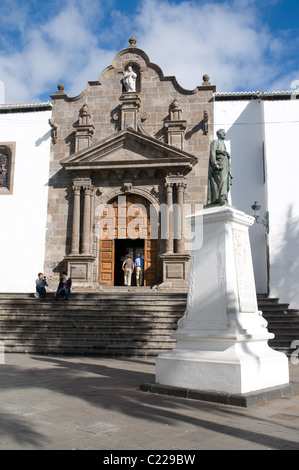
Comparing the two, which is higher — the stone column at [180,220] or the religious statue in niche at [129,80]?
the religious statue in niche at [129,80]

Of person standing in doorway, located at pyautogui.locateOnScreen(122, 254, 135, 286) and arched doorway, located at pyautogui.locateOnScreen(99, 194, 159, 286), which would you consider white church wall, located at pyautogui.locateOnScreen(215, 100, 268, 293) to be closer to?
arched doorway, located at pyautogui.locateOnScreen(99, 194, 159, 286)

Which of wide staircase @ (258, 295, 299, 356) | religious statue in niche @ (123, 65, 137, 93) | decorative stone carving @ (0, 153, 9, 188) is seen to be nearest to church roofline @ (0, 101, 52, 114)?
decorative stone carving @ (0, 153, 9, 188)

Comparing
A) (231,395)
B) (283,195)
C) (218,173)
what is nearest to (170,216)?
(283,195)

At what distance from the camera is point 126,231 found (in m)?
15.8

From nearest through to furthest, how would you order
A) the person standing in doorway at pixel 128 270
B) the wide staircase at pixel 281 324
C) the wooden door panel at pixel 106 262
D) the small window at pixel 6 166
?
the wide staircase at pixel 281 324 → the person standing in doorway at pixel 128 270 → the wooden door panel at pixel 106 262 → the small window at pixel 6 166

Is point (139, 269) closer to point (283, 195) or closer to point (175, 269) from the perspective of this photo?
point (175, 269)

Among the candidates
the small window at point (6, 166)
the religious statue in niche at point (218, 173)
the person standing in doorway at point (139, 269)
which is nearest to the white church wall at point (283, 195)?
the person standing in doorway at point (139, 269)

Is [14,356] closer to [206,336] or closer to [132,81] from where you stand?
[206,336]

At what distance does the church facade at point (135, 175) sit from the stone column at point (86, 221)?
0.04 m

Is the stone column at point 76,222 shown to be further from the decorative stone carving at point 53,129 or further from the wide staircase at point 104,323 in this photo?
the wide staircase at point 104,323

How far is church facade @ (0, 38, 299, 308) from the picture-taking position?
14.7m

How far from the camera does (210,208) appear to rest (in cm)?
605

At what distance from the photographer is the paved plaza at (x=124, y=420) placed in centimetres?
347

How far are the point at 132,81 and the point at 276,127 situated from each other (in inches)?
216
